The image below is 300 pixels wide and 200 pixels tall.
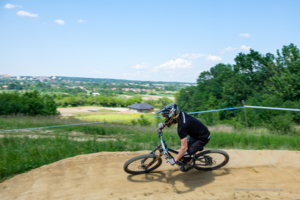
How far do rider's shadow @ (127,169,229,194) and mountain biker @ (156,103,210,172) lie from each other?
0.47 meters

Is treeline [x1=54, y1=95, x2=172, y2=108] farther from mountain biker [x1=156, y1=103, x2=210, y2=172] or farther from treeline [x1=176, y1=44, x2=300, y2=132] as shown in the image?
mountain biker [x1=156, y1=103, x2=210, y2=172]

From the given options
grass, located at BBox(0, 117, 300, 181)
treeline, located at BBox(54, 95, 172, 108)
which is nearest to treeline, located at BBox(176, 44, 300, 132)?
treeline, located at BBox(54, 95, 172, 108)

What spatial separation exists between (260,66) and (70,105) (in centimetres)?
4781

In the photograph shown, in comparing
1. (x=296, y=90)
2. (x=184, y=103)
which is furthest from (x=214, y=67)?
(x=296, y=90)

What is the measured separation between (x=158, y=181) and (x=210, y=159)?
1510 millimetres

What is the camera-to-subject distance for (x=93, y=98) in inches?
2315

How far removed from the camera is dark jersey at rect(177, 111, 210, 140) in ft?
15.1

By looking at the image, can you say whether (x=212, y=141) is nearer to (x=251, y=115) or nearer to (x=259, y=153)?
(x=259, y=153)

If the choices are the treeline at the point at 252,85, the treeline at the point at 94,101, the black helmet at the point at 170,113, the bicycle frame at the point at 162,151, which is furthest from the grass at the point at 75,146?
the treeline at the point at 94,101

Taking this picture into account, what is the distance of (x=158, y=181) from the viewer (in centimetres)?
532

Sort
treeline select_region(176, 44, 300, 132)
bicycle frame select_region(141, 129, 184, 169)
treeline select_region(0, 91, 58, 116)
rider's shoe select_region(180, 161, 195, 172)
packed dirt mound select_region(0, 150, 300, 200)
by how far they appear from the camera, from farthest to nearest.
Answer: treeline select_region(176, 44, 300, 132) → treeline select_region(0, 91, 58, 116) → rider's shoe select_region(180, 161, 195, 172) → bicycle frame select_region(141, 129, 184, 169) → packed dirt mound select_region(0, 150, 300, 200)

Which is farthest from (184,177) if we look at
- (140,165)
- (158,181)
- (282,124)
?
(282,124)

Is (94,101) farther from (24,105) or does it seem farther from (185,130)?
(185,130)

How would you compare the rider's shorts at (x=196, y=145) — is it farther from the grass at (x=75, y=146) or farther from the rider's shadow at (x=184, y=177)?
the grass at (x=75, y=146)
